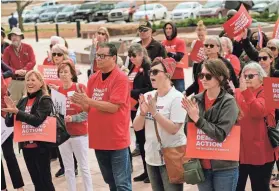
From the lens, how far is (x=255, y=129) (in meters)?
5.61

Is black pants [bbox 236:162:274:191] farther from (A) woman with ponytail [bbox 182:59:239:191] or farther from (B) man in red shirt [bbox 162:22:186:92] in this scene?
(B) man in red shirt [bbox 162:22:186:92]

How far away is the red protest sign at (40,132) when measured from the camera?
6352 millimetres

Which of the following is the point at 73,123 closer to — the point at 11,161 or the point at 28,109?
the point at 28,109

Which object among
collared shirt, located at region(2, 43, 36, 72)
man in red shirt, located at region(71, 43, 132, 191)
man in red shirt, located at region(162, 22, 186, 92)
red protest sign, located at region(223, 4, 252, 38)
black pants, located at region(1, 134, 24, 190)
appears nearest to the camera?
man in red shirt, located at region(71, 43, 132, 191)

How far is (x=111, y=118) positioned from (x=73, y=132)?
3.31ft

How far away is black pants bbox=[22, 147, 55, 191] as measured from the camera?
6445mm

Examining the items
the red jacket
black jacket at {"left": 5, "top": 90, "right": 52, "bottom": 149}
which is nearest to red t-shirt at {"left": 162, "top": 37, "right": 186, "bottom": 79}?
black jacket at {"left": 5, "top": 90, "right": 52, "bottom": 149}

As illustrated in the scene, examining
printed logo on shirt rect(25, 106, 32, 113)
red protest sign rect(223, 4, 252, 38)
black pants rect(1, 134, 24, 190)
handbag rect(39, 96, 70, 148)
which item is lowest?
black pants rect(1, 134, 24, 190)

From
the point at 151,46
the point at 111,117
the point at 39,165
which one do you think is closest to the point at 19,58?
the point at 151,46

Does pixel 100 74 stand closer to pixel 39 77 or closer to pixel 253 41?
pixel 39 77

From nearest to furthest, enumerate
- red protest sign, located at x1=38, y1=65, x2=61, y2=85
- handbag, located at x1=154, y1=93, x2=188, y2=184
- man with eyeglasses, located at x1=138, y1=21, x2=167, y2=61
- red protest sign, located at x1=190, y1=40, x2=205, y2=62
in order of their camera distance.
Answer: handbag, located at x1=154, y1=93, x2=188, y2=184 < red protest sign, located at x1=38, y1=65, x2=61, y2=85 < man with eyeglasses, located at x1=138, y1=21, x2=167, y2=61 < red protest sign, located at x1=190, y1=40, x2=205, y2=62

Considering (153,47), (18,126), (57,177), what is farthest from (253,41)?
(18,126)

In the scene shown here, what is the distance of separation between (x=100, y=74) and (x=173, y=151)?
4.18 ft

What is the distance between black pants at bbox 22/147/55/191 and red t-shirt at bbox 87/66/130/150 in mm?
788
